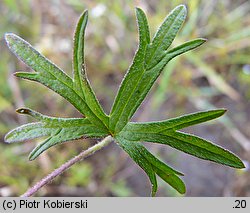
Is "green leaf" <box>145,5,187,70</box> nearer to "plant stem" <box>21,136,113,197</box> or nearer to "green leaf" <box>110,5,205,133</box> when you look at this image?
"green leaf" <box>110,5,205,133</box>

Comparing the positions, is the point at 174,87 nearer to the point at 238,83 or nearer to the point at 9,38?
the point at 238,83

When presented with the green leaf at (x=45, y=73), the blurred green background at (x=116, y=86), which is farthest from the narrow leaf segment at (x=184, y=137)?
the blurred green background at (x=116, y=86)

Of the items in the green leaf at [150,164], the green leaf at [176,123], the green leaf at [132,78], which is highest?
the green leaf at [132,78]

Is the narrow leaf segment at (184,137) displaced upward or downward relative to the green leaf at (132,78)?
downward

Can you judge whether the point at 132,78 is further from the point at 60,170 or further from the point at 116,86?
the point at 116,86

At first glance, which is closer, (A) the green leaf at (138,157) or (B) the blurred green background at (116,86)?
(A) the green leaf at (138,157)

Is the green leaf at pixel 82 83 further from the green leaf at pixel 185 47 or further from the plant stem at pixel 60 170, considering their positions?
the green leaf at pixel 185 47
